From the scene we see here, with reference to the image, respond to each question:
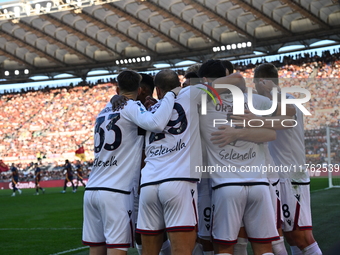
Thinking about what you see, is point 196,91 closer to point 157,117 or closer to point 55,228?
point 157,117

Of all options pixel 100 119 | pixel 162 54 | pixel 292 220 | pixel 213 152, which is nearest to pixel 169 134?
pixel 213 152

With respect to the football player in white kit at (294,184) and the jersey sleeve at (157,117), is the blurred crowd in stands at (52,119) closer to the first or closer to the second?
the football player in white kit at (294,184)

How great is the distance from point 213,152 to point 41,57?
1482 inches

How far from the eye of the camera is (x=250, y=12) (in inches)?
1170

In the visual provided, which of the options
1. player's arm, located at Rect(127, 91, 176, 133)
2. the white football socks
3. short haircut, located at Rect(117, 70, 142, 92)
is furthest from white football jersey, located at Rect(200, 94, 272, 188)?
short haircut, located at Rect(117, 70, 142, 92)

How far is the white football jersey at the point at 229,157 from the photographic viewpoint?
12.9 feet

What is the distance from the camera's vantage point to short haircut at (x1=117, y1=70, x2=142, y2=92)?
169 inches

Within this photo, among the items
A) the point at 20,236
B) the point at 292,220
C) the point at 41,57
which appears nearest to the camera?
the point at 292,220

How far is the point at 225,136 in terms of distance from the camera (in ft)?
13.0

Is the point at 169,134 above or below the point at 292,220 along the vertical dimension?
above

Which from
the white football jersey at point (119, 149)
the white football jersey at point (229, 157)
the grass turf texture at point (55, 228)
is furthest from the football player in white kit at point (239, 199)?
the grass turf texture at point (55, 228)

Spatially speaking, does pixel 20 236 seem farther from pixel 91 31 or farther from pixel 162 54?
pixel 162 54

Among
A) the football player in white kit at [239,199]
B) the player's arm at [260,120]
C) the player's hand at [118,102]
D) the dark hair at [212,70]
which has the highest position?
the dark hair at [212,70]

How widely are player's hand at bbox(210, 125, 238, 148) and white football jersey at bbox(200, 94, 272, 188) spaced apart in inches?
1.9
